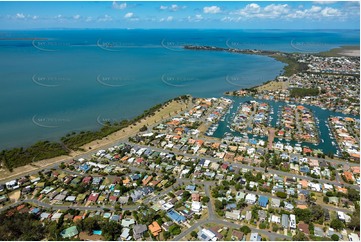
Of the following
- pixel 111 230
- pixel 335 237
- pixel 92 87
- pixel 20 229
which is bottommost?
pixel 335 237

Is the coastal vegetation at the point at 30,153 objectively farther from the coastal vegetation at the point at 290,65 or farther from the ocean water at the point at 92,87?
the coastal vegetation at the point at 290,65

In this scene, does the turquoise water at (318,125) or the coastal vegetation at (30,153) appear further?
the turquoise water at (318,125)

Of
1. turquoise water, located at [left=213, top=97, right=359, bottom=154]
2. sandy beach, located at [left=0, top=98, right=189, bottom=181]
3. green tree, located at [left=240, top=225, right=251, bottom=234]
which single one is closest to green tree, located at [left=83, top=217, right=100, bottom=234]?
green tree, located at [left=240, top=225, right=251, bottom=234]

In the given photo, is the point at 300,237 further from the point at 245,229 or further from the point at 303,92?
the point at 303,92

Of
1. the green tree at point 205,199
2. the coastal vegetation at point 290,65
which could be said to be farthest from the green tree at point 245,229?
the coastal vegetation at point 290,65

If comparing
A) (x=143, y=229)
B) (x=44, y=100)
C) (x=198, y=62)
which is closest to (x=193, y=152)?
(x=143, y=229)

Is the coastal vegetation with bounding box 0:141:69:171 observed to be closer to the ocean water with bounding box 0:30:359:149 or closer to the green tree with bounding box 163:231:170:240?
the ocean water with bounding box 0:30:359:149

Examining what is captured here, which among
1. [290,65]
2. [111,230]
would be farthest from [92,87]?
[290,65]

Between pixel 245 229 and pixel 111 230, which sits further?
pixel 245 229
